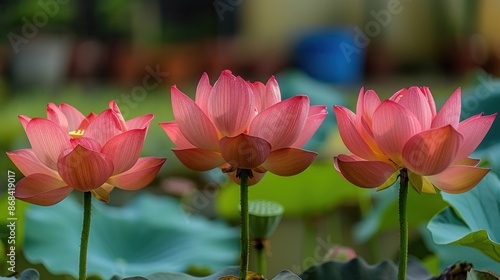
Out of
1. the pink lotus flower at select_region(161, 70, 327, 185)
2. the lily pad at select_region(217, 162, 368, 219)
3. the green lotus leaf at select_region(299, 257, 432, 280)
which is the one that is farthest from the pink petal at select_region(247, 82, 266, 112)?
the lily pad at select_region(217, 162, 368, 219)

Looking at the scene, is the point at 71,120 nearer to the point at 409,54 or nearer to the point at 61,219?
the point at 61,219

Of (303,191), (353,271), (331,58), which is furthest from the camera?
(331,58)

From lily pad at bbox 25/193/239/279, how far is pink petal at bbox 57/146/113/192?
297 millimetres

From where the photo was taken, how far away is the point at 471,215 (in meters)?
0.47

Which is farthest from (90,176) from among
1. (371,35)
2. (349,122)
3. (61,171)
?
(371,35)

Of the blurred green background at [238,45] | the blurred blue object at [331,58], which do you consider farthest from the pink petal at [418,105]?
the blurred blue object at [331,58]

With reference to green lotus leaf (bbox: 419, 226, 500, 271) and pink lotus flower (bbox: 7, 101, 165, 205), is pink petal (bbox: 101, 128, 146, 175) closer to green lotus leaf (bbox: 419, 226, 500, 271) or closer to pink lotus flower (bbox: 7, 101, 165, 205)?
pink lotus flower (bbox: 7, 101, 165, 205)

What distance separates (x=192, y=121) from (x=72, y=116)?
77 millimetres

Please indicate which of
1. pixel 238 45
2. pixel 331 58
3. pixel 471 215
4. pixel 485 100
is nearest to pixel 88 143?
pixel 471 215

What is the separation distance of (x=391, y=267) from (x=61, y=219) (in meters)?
0.44

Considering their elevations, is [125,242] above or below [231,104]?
below

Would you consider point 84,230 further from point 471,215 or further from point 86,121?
point 471,215

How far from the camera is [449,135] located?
1.04 feet

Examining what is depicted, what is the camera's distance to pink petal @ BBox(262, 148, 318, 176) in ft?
1.09
